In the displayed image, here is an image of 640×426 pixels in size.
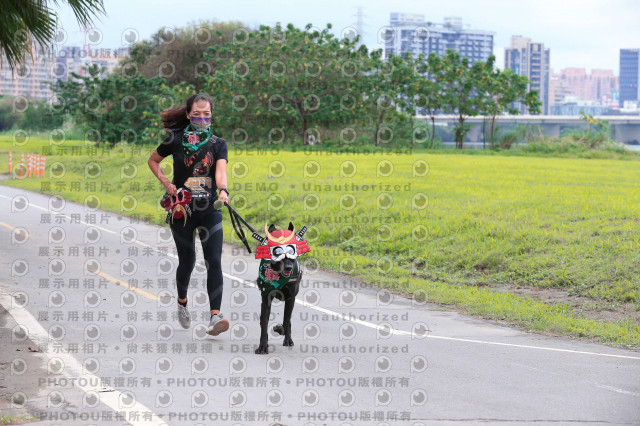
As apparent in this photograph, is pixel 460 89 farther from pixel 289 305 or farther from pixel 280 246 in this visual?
pixel 280 246

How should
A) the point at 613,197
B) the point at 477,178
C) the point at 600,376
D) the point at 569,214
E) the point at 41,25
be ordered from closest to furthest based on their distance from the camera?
the point at 600,376
the point at 41,25
the point at 569,214
the point at 613,197
the point at 477,178

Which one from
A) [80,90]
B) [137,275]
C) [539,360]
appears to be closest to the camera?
[539,360]

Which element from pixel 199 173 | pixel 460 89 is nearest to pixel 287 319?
pixel 199 173

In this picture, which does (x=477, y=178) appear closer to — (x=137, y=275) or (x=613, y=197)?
(x=613, y=197)

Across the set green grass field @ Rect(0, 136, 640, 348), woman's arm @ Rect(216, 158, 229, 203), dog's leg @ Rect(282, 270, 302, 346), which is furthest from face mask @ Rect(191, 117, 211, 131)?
green grass field @ Rect(0, 136, 640, 348)

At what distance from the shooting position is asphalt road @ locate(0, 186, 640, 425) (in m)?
6.05

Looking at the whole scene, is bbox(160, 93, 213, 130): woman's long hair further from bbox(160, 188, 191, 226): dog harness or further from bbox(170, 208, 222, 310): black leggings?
bbox(170, 208, 222, 310): black leggings

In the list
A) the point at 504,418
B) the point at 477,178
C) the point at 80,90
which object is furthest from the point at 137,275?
the point at 80,90

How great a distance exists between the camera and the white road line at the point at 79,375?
582cm

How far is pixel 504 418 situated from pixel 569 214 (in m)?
10.3

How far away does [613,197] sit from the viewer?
17734mm

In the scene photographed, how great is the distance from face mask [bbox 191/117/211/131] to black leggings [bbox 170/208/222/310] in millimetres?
768

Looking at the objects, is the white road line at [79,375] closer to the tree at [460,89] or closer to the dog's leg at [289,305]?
the dog's leg at [289,305]

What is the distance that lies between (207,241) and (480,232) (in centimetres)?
782
